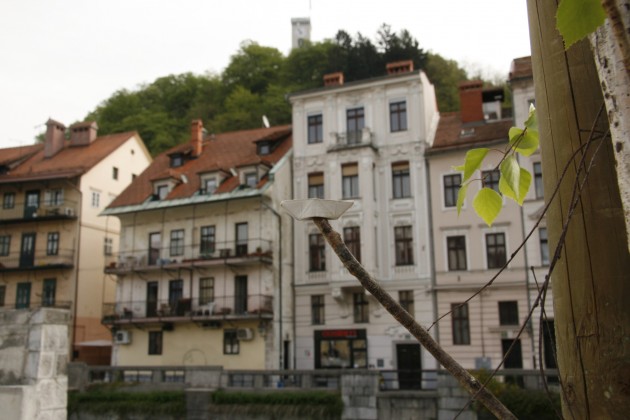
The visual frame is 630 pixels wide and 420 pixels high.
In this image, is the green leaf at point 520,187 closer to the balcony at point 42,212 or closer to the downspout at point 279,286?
the downspout at point 279,286

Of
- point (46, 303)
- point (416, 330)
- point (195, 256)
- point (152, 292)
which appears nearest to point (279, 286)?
point (195, 256)

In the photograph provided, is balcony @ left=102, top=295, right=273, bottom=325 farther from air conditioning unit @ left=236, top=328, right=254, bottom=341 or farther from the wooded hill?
the wooded hill

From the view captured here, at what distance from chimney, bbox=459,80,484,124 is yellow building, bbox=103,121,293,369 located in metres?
8.82

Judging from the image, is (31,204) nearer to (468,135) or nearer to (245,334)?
(245,334)

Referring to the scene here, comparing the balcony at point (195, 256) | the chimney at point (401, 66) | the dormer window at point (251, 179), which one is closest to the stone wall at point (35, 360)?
the balcony at point (195, 256)

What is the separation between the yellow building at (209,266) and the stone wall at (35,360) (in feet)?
74.4

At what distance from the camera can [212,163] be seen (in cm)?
3450

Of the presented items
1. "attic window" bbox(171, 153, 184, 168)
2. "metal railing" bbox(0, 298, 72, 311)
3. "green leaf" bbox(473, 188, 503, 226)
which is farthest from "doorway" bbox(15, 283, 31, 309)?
"green leaf" bbox(473, 188, 503, 226)

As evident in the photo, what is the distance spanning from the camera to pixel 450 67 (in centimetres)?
5356

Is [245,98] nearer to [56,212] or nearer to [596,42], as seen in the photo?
[56,212]

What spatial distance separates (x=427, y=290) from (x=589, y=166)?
27.4 m

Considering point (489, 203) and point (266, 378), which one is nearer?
point (489, 203)

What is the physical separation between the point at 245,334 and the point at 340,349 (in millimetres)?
4251

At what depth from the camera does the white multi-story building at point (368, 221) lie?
93.9 feet
